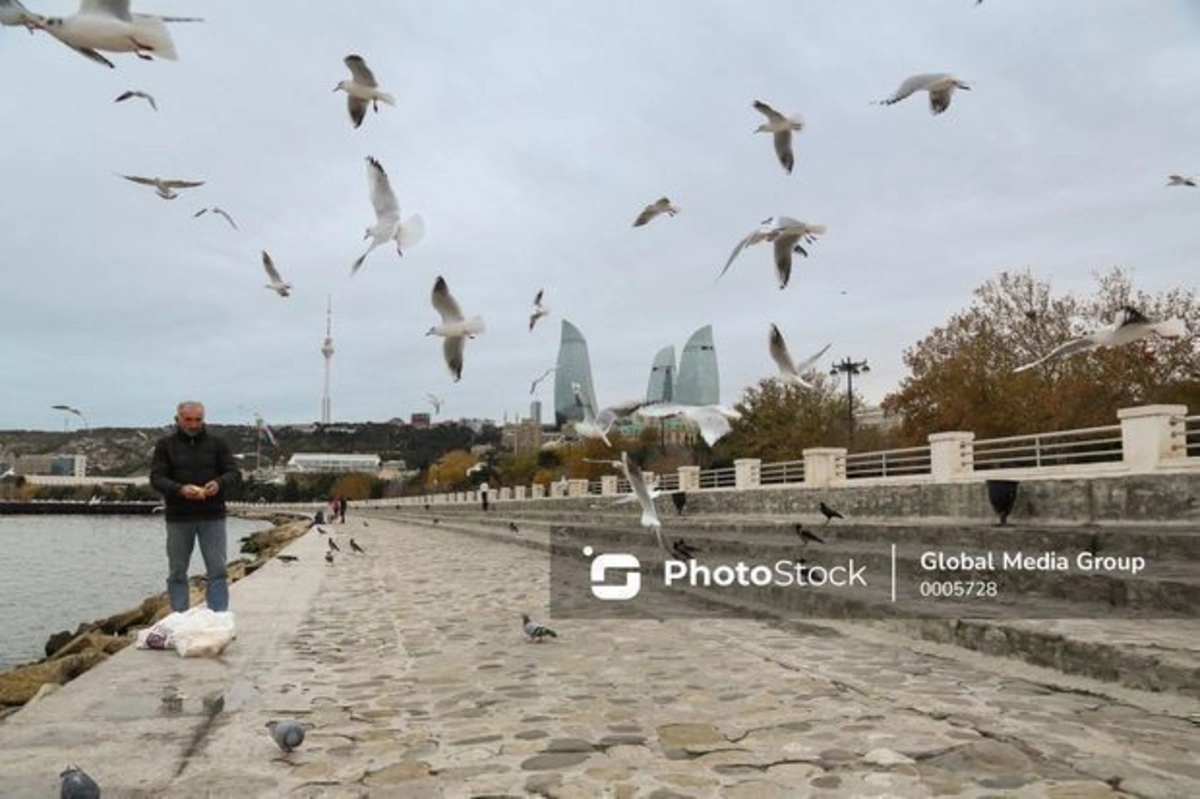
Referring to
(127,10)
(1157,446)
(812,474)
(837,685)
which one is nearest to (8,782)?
(127,10)

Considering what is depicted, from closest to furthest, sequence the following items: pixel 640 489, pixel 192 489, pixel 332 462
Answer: pixel 640 489, pixel 192 489, pixel 332 462

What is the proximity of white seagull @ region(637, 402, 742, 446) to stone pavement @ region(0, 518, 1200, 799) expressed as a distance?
140 cm

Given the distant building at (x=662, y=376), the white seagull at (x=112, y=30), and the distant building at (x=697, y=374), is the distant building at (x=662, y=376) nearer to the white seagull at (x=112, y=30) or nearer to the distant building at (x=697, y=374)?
the distant building at (x=697, y=374)

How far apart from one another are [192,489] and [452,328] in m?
2.16

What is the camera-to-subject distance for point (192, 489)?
6262 millimetres

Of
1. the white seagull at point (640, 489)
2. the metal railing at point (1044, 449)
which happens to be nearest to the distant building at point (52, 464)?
the metal railing at point (1044, 449)

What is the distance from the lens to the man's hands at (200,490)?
246 inches

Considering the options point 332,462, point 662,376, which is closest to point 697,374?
point 662,376

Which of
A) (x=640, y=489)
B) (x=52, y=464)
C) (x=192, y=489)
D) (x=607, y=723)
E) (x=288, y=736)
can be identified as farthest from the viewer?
(x=52, y=464)

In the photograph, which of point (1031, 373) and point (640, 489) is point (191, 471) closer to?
point (640, 489)

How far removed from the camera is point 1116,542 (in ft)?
27.7

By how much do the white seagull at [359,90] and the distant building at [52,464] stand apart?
77256 millimetres

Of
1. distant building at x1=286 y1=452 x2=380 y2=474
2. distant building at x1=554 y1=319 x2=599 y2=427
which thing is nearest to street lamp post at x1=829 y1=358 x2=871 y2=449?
distant building at x1=554 y1=319 x2=599 y2=427

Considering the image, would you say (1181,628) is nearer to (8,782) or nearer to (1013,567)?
(1013,567)
